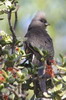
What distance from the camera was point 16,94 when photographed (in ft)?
8.18

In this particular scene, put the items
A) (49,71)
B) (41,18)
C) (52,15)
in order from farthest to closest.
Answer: (52,15)
(41,18)
(49,71)

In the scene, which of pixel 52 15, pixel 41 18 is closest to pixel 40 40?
pixel 41 18

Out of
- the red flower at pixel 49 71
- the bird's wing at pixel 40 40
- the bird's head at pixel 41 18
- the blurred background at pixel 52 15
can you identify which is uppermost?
the red flower at pixel 49 71

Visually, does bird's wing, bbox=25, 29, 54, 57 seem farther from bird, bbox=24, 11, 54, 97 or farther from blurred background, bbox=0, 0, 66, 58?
blurred background, bbox=0, 0, 66, 58

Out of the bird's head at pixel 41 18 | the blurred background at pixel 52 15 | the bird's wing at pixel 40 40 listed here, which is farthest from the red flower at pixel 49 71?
the blurred background at pixel 52 15

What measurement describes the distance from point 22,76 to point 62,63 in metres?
0.36

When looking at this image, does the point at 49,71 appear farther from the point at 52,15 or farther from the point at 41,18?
the point at 52,15

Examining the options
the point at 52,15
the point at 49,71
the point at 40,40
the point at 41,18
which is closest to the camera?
the point at 49,71

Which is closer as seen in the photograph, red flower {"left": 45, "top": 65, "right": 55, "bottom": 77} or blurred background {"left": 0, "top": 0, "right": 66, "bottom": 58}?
red flower {"left": 45, "top": 65, "right": 55, "bottom": 77}

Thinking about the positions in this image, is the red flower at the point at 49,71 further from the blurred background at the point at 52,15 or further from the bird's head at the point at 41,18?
the blurred background at the point at 52,15

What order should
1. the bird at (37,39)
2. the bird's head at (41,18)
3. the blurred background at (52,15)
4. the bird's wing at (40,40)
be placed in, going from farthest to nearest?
the blurred background at (52,15) < the bird's head at (41,18) < the bird's wing at (40,40) < the bird at (37,39)

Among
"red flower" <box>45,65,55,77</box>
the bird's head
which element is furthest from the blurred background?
"red flower" <box>45,65,55,77</box>

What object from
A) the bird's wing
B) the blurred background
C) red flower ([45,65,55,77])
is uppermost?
red flower ([45,65,55,77])

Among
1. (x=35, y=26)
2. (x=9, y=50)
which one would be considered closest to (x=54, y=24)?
(x=35, y=26)
